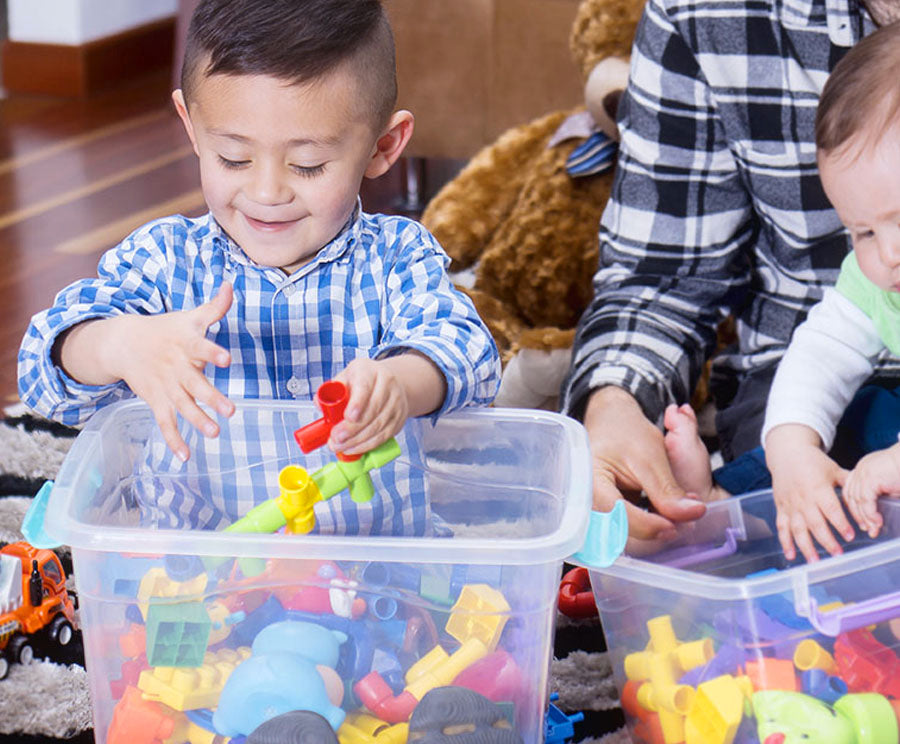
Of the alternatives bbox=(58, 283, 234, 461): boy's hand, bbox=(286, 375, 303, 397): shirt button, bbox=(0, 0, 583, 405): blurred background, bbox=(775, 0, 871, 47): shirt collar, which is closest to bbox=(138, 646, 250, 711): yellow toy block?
bbox=(58, 283, 234, 461): boy's hand

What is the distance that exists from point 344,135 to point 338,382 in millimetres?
183

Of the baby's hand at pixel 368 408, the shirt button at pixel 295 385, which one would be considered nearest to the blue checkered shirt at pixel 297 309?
the shirt button at pixel 295 385

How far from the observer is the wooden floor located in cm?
194

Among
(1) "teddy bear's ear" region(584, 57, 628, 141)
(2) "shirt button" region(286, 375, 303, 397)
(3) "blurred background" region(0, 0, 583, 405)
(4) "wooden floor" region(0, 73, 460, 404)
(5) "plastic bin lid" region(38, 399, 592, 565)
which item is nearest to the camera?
(5) "plastic bin lid" region(38, 399, 592, 565)

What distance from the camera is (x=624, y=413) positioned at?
1.04m

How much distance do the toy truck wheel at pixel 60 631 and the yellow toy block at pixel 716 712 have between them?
47 cm

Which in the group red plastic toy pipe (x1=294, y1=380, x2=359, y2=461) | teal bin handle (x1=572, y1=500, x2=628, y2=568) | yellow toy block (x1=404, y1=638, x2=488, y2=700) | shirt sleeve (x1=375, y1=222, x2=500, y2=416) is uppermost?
red plastic toy pipe (x1=294, y1=380, x2=359, y2=461)

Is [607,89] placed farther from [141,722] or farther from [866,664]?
[141,722]

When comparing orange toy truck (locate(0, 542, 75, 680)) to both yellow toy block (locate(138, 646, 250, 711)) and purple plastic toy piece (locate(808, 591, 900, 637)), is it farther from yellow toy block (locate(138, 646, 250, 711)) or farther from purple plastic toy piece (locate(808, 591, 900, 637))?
purple plastic toy piece (locate(808, 591, 900, 637))

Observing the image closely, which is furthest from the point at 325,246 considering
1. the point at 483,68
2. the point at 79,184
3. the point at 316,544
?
the point at 79,184

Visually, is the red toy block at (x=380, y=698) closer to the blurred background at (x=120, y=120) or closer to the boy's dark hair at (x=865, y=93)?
the boy's dark hair at (x=865, y=93)

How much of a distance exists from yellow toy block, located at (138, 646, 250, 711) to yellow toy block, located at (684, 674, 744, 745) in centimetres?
27

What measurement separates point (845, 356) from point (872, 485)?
6.3 inches

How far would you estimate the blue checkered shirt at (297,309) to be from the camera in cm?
88
